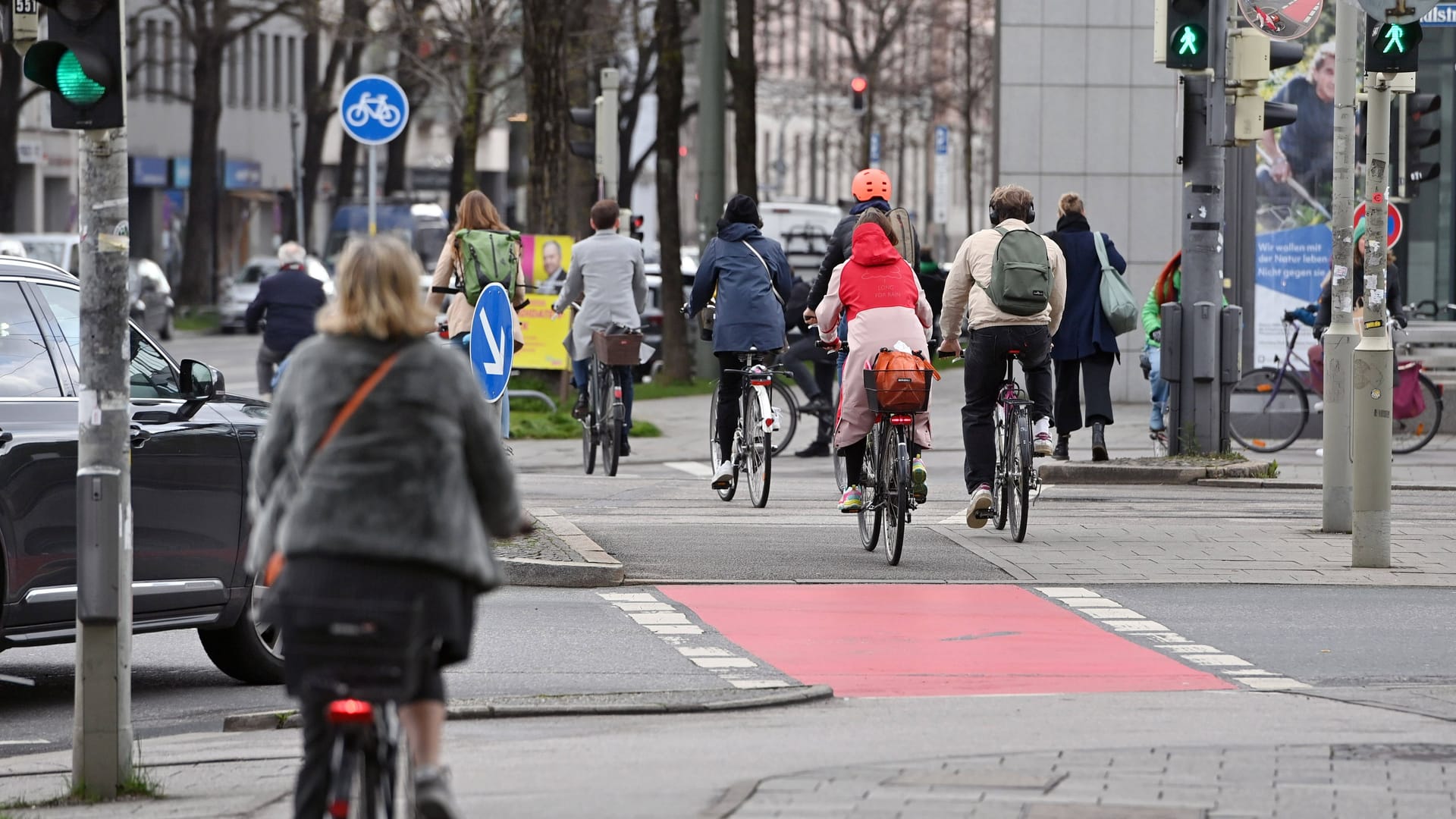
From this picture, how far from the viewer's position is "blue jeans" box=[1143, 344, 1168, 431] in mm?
18688

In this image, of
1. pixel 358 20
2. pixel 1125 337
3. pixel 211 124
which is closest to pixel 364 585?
pixel 1125 337

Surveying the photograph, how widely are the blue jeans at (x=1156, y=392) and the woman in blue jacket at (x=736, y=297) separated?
459cm

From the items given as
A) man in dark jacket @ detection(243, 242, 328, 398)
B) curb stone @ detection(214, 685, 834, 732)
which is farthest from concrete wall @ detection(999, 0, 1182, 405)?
curb stone @ detection(214, 685, 834, 732)

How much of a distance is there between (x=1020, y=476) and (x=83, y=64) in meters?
6.73

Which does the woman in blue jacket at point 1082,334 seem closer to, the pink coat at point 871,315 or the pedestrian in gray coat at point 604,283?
the pedestrian in gray coat at point 604,283

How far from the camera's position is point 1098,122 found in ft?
82.2

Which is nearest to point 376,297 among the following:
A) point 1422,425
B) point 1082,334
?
point 1082,334

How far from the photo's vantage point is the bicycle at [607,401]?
54.4 ft

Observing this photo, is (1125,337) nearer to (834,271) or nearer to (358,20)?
(834,271)

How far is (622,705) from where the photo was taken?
809 cm

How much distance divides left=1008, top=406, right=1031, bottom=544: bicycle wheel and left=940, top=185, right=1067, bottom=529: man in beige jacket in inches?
6.0

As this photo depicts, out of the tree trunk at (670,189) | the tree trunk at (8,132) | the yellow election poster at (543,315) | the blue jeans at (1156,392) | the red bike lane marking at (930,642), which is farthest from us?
the tree trunk at (8,132)

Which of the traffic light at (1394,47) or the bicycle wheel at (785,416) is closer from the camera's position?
the traffic light at (1394,47)

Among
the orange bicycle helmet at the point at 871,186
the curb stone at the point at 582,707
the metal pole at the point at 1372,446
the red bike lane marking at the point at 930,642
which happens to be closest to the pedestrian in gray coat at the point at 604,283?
the orange bicycle helmet at the point at 871,186
